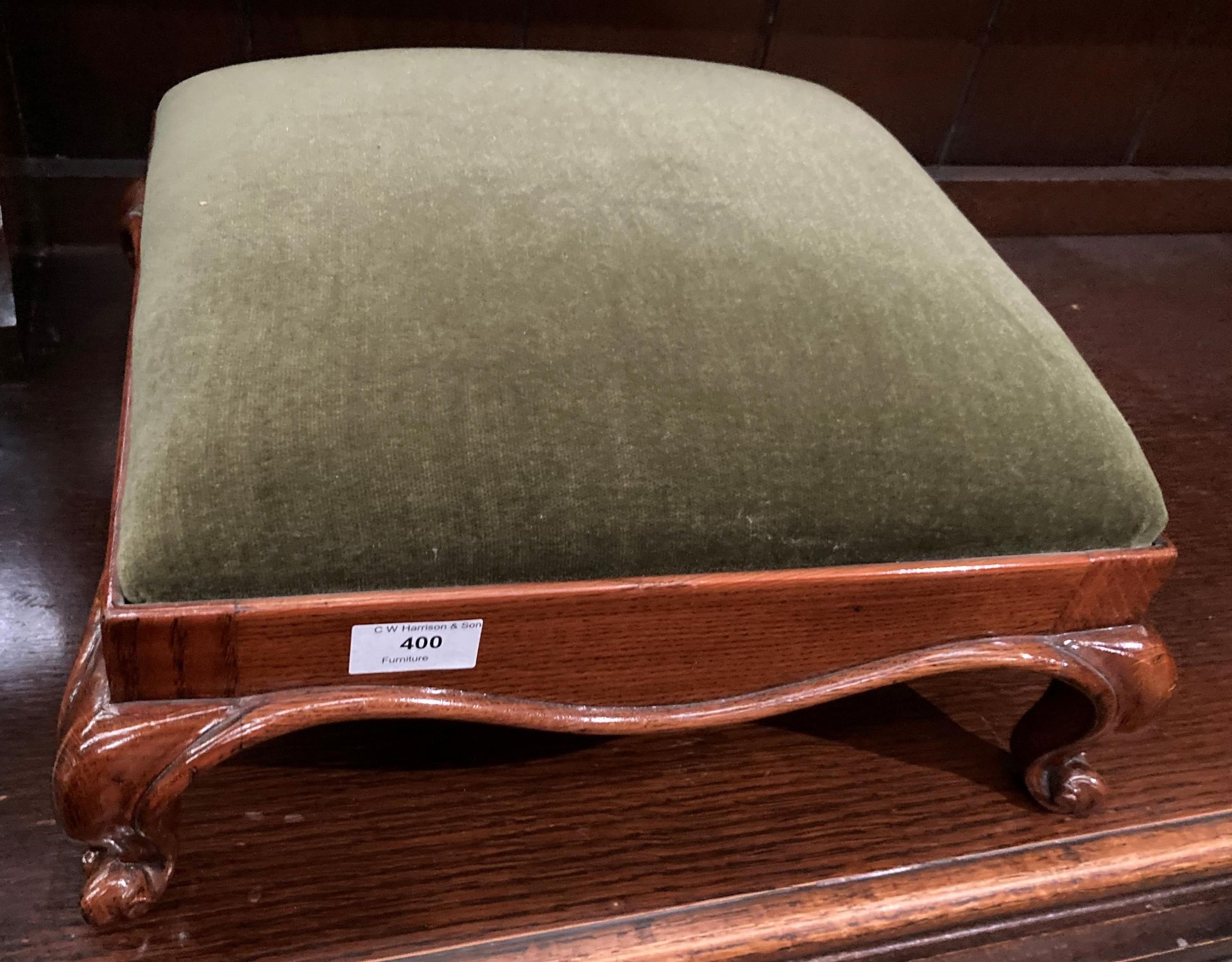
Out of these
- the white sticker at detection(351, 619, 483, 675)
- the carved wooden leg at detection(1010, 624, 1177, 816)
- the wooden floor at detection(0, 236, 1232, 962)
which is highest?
the white sticker at detection(351, 619, 483, 675)

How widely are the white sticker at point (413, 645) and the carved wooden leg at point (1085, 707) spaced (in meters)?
0.35

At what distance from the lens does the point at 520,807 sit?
2.52ft

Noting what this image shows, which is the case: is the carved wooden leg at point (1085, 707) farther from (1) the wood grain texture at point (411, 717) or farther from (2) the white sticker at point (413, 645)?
(2) the white sticker at point (413, 645)

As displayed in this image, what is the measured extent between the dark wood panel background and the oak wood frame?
66cm

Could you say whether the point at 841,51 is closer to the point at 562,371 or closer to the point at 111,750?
the point at 562,371

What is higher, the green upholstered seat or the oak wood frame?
the green upholstered seat

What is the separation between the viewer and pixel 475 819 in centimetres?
75

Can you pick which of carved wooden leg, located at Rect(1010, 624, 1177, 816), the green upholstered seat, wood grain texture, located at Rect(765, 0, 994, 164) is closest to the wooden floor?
carved wooden leg, located at Rect(1010, 624, 1177, 816)

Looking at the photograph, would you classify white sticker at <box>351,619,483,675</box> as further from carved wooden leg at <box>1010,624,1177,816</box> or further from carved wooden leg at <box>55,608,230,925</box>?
carved wooden leg at <box>1010,624,1177,816</box>

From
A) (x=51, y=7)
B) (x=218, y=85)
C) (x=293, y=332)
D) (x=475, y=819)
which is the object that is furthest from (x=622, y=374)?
(x=51, y=7)

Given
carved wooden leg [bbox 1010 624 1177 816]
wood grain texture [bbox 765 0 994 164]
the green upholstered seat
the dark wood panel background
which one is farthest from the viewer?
wood grain texture [bbox 765 0 994 164]

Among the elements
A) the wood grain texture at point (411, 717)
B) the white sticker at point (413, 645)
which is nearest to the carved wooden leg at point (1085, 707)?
the wood grain texture at point (411, 717)

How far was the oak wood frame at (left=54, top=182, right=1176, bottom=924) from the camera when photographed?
540 mm

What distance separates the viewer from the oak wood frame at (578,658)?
21.3 inches
